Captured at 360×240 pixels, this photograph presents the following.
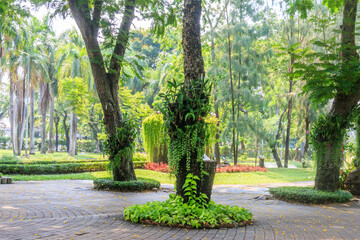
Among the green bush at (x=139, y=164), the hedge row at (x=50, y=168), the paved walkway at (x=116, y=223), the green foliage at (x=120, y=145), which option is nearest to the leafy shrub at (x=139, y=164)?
the green bush at (x=139, y=164)

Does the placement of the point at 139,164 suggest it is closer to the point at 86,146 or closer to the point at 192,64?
the point at 192,64

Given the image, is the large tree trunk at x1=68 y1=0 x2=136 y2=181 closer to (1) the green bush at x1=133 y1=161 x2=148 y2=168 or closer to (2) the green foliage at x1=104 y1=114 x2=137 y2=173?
(2) the green foliage at x1=104 y1=114 x2=137 y2=173

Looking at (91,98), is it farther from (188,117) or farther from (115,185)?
(188,117)

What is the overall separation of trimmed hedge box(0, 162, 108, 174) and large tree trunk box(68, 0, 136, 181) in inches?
199

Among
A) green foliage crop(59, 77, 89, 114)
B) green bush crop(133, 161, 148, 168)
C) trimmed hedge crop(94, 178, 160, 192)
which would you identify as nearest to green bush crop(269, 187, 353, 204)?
trimmed hedge crop(94, 178, 160, 192)

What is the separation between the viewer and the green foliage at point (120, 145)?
10.7 metres

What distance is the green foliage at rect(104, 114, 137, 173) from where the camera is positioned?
10734 mm

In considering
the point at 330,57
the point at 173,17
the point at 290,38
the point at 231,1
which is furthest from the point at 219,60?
the point at 330,57

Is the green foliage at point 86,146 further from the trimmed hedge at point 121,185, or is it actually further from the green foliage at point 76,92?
the trimmed hedge at point 121,185

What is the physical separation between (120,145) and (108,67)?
8.40 feet

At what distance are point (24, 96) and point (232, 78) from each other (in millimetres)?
19144

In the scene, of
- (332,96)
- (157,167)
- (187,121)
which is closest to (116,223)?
(187,121)

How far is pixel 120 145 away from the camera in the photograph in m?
10.8

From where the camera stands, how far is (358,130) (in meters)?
10.8
